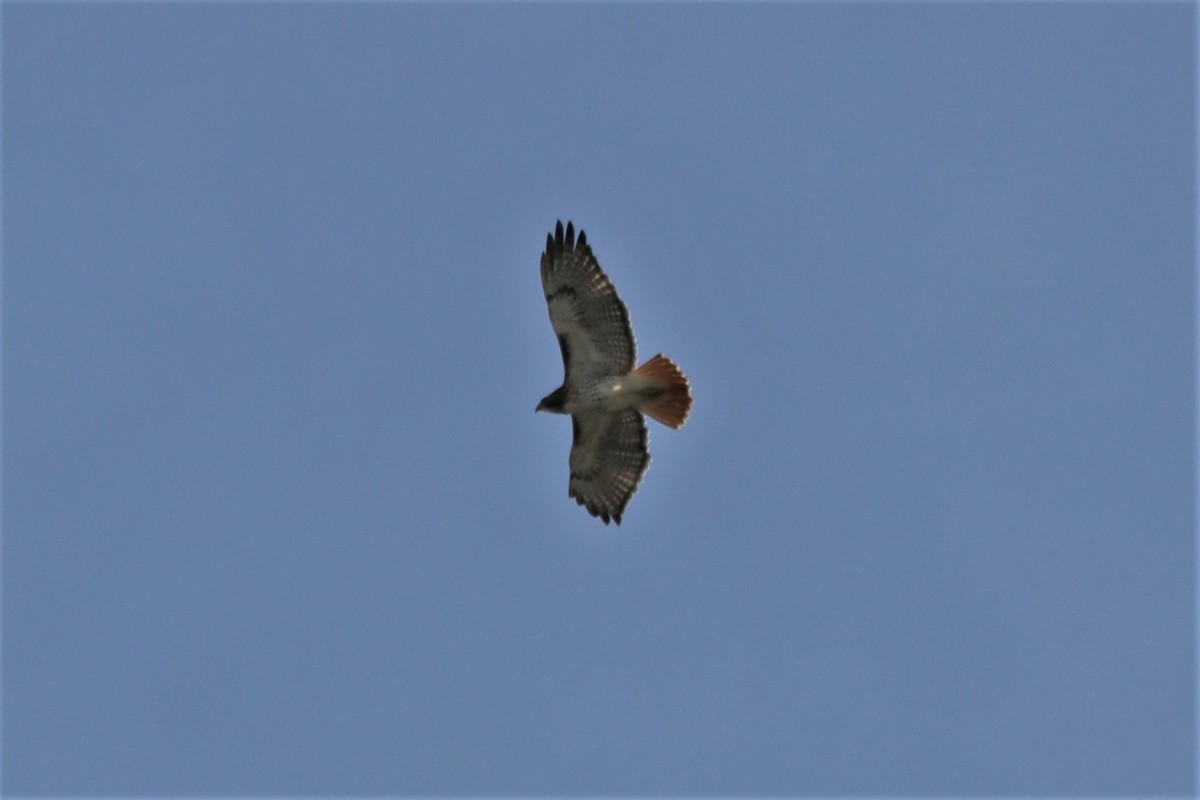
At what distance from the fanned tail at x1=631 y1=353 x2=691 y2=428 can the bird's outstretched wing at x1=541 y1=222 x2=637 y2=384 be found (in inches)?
10.6

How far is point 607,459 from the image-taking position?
77.9 feet

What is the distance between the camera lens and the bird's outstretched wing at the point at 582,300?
2223cm

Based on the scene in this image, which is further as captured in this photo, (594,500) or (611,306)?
(594,500)

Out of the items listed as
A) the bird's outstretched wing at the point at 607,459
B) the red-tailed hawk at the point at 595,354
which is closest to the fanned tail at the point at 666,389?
the red-tailed hawk at the point at 595,354

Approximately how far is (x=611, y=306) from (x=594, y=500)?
2894 mm

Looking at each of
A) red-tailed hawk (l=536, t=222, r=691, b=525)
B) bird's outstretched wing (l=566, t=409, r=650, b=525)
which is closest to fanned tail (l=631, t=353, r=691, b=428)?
red-tailed hawk (l=536, t=222, r=691, b=525)

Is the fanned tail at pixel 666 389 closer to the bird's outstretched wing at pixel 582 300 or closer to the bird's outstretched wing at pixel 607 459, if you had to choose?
the bird's outstretched wing at pixel 582 300

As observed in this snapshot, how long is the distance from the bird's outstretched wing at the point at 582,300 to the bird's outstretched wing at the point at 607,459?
40.3 inches

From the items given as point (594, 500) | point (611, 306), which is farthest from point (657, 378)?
point (594, 500)

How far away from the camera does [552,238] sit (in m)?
22.3

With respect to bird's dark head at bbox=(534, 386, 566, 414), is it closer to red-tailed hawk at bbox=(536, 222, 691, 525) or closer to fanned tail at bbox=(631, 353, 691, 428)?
red-tailed hawk at bbox=(536, 222, 691, 525)

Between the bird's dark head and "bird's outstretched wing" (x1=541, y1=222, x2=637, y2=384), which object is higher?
"bird's outstretched wing" (x1=541, y1=222, x2=637, y2=384)

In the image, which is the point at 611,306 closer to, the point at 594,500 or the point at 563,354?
the point at 563,354

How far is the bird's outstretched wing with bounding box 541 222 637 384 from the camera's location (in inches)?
875
